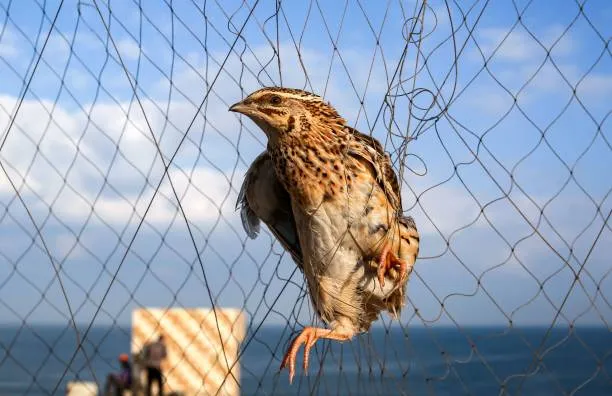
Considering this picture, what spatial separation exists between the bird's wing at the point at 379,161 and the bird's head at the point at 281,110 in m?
0.10

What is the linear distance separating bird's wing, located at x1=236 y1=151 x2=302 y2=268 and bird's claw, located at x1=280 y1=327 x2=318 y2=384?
0.34m

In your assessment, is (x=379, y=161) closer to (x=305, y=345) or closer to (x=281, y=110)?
(x=281, y=110)

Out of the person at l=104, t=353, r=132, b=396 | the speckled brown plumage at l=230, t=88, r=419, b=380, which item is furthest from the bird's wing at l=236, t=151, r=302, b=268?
the person at l=104, t=353, r=132, b=396

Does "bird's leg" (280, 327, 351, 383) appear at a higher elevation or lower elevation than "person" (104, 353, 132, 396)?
lower

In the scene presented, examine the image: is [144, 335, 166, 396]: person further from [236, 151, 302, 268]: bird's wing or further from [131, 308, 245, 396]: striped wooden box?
[236, 151, 302, 268]: bird's wing

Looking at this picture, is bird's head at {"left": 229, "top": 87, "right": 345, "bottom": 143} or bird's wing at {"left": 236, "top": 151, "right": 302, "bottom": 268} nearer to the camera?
bird's head at {"left": 229, "top": 87, "right": 345, "bottom": 143}

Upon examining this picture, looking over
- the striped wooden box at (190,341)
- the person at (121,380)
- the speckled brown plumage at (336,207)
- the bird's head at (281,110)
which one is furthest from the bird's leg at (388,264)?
the person at (121,380)

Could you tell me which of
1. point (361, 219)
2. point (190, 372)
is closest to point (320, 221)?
point (361, 219)

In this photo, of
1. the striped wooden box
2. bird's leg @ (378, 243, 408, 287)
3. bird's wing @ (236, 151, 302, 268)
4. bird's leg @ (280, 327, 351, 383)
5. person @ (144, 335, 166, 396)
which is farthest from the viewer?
person @ (144, 335, 166, 396)

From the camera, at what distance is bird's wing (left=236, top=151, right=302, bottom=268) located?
2387 millimetres

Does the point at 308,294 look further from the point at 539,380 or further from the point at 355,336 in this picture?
the point at 539,380

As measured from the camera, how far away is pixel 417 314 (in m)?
2.30

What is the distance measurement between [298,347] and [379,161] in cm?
51

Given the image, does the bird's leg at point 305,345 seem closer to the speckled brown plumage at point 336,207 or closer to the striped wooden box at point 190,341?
the speckled brown plumage at point 336,207
